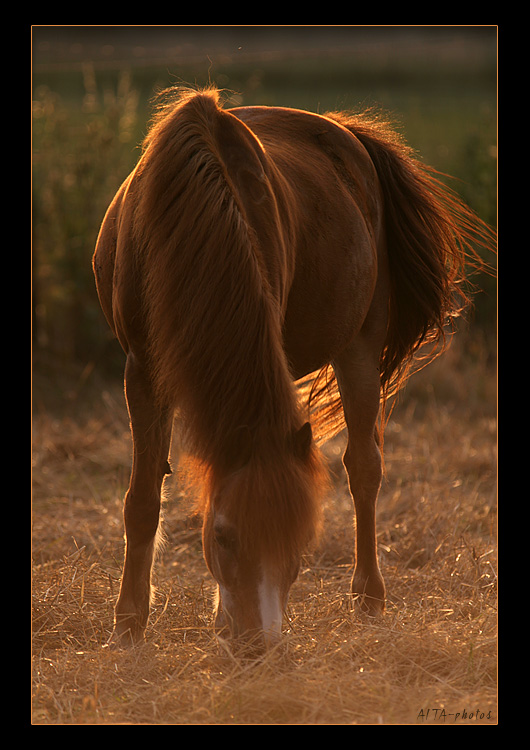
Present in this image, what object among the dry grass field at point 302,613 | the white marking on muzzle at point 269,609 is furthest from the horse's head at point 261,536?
the dry grass field at point 302,613

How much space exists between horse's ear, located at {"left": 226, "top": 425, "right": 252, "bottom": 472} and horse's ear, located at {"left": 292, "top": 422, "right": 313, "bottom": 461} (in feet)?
0.45

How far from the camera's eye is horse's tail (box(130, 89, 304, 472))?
2268 mm

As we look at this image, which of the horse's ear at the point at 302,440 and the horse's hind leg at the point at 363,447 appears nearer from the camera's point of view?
the horse's ear at the point at 302,440

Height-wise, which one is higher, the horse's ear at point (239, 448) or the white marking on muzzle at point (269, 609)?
the horse's ear at point (239, 448)

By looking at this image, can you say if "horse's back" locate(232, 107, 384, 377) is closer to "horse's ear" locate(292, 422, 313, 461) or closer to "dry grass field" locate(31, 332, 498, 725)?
"dry grass field" locate(31, 332, 498, 725)

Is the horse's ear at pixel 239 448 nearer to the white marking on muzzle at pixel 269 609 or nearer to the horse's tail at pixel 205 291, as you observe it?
the horse's tail at pixel 205 291

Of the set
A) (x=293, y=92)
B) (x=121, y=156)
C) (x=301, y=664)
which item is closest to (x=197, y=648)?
(x=301, y=664)

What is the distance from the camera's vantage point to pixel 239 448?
2.24 m

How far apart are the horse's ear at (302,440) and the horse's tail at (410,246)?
164cm

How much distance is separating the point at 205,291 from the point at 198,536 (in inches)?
91.4

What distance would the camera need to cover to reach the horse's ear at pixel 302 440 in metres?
2.25

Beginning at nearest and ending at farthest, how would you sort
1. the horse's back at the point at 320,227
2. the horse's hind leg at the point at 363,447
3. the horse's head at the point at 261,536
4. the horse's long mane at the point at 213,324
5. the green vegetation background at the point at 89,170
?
the horse's head at the point at 261,536
the horse's long mane at the point at 213,324
the horse's back at the point at 320,227
the horse's hind leg at the point at 363,447
the green vegetation background at the point at 89,170

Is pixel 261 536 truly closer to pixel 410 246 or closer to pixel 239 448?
pixel 239 448

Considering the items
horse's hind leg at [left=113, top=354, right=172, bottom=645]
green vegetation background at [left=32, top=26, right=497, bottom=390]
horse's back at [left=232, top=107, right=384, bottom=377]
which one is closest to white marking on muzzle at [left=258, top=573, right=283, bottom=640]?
horse's hind leg at [left=113, top=354, right=172, bottom=645]
